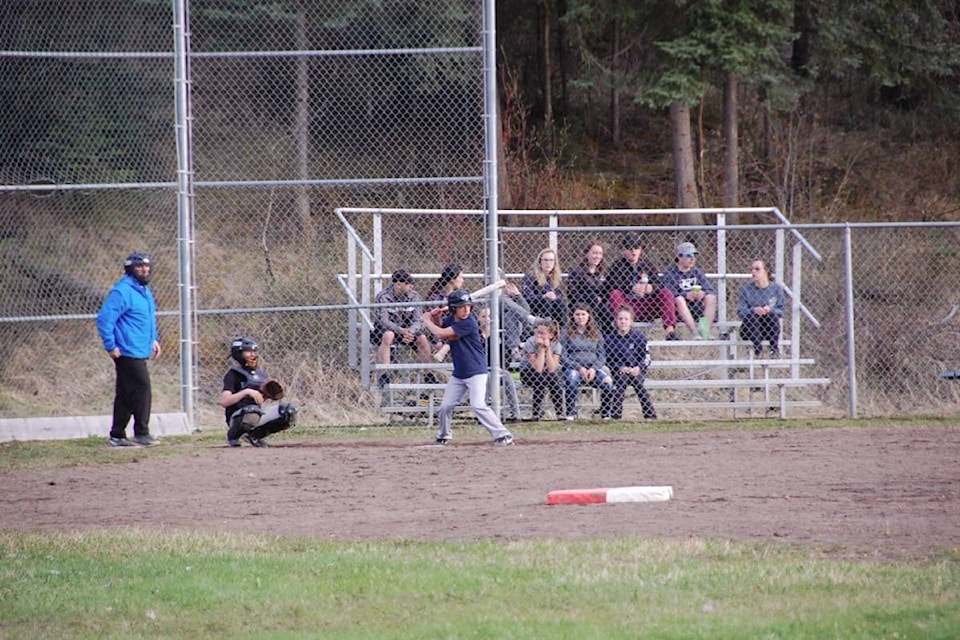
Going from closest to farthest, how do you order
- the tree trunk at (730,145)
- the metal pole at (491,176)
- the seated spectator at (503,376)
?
the metal pole at (491,176), the seated spectator at (503,376), the tree trunk at (730,145)

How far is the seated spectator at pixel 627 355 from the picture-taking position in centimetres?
1529

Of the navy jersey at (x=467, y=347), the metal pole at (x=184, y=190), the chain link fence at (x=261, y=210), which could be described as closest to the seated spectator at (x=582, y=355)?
the chain link fence at (x=261, y=210)

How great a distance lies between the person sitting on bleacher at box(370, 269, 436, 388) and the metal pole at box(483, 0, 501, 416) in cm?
98

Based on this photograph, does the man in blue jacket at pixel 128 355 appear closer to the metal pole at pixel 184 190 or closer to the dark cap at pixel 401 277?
the metal pole at pixel 184 190

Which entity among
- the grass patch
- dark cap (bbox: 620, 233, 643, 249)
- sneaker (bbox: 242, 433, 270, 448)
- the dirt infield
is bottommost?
the grass patch

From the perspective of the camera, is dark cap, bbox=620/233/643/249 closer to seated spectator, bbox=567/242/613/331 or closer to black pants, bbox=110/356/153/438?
seated spectator, bbox=567/242/613/331

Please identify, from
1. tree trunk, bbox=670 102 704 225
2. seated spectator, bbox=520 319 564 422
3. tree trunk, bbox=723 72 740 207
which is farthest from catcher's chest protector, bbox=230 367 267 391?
tree trunk, bbox=723 72 740 207

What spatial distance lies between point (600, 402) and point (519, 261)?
493cm

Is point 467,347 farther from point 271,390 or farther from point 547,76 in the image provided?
point 547,76

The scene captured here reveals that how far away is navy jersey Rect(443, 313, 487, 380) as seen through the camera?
44.7 ft

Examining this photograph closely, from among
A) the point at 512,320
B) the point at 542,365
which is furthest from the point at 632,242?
the point at 542,365

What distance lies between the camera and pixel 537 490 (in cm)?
1054

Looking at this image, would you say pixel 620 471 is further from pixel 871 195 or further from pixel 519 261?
pixel 871 195

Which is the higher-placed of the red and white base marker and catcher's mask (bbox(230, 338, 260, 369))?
catcher's mask (bbox(230, 338, 260, 369))
